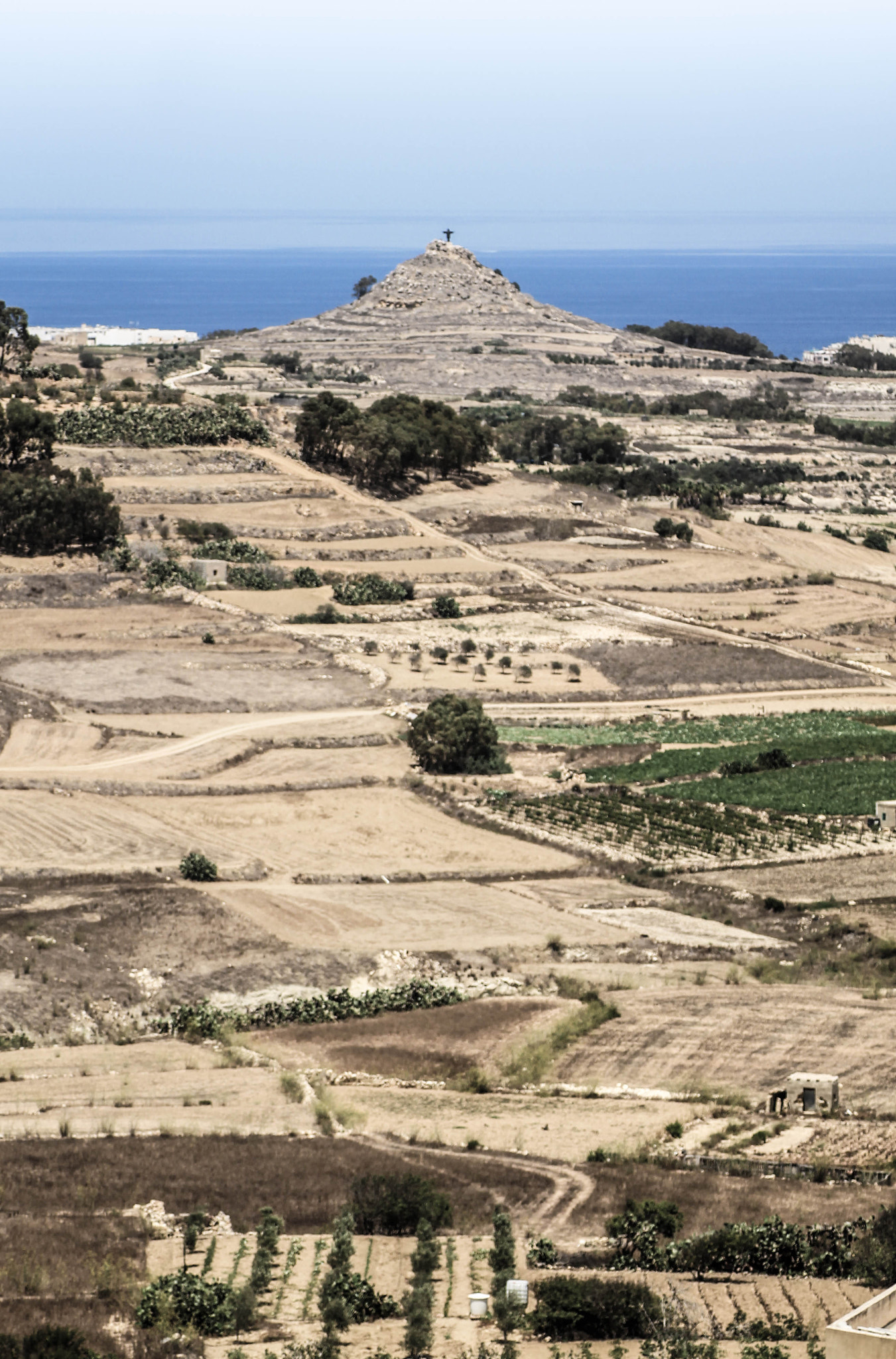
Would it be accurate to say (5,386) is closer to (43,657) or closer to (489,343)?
(43,657)

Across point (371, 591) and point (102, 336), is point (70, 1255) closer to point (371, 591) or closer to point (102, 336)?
point (371, 591)

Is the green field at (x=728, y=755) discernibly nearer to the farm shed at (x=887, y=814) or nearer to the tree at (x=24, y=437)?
the farm shed at (x=887, y=814)

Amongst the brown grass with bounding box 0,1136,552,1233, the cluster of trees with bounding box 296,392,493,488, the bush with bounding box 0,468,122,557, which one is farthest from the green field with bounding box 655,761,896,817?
the cluster of trees with bounding box 296,392,493,488

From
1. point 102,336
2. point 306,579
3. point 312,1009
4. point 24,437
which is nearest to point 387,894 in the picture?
point 312,1009

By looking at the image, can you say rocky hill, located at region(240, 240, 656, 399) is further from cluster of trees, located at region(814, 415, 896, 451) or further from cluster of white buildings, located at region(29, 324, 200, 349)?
cluster of trees, located at region(814, 415, 896, 451)

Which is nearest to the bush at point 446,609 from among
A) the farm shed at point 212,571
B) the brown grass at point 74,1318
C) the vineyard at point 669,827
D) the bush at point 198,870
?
the farm shed at point 212,571

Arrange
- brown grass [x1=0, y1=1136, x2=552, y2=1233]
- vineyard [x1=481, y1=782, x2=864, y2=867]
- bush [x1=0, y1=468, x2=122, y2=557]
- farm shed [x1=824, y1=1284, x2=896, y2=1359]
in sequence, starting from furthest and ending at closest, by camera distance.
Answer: bush [x1=0, y1=468, x2=122, y2=557]
vineyard [x1=481, y1=782, x2=864, y2=867]
brown grass [x1=0, y1=1136, x2=552, y2=1233]
farm shed [x1=824, y1=1284, x2=896, y2=1359]
